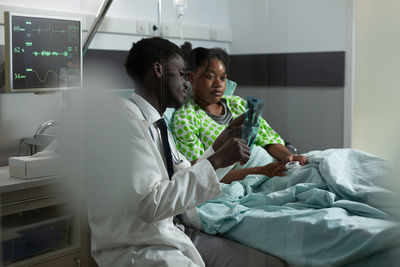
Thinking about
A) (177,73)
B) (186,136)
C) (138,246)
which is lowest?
(138,246)

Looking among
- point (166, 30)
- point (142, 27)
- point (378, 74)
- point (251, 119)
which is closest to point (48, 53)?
point (142, 27)

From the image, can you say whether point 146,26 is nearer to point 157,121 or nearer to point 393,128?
point 157,121

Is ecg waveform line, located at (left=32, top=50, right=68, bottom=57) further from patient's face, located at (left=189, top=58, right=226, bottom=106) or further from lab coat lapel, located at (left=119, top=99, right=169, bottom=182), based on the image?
patient's face, located at (left=189, top=58, right=226, bottom=106)

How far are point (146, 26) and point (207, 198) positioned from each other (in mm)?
584

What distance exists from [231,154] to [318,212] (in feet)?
0.76

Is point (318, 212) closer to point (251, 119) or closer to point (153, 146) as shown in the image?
point (251, 119)

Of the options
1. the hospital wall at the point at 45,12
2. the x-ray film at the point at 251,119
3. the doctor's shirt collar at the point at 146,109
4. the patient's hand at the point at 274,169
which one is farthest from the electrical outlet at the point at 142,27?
the patient's hand at the point at 274,169

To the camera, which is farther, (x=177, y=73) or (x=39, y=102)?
(x=39, y=102)

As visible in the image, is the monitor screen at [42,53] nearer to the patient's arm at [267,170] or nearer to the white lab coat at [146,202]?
the white lab coat at [146,202]

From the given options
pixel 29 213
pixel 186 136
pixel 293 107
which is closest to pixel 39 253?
pixel 29 213

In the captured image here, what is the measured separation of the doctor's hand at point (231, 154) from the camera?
3.11 feet

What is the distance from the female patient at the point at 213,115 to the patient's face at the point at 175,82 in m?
0.04

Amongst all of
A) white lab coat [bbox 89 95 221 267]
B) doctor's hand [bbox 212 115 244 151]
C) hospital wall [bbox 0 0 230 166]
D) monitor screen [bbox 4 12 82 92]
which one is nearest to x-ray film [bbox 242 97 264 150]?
doctor's hand [bbox 212 115 244 151]

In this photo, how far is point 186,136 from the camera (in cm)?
101
